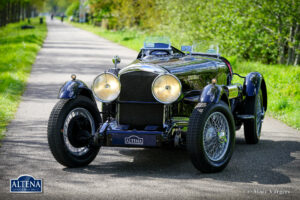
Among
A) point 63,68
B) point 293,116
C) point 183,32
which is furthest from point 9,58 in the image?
point 293,116

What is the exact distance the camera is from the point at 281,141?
820 centimetres

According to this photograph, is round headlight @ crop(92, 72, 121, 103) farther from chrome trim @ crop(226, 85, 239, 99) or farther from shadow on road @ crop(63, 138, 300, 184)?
chrome trim @ crop(226, 85, 239, 99)

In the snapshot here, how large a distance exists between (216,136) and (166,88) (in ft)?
2.70

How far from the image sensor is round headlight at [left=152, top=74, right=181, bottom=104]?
622 cm

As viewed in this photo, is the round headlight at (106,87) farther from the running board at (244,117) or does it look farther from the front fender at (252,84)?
the front fender at (252,84)

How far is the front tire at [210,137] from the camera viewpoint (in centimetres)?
585

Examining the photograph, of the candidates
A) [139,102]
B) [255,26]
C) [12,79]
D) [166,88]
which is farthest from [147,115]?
[255,26]

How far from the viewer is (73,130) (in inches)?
255

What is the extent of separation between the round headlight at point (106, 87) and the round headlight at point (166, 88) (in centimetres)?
50

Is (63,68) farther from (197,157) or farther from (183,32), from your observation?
(197,157)

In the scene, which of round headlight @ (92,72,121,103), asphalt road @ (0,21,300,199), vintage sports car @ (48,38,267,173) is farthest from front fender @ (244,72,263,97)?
round headlight @ (92,72,121,103)

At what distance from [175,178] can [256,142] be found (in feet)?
8.52

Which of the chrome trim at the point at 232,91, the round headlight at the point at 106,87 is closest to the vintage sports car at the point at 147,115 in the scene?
the round headlight at the point at 106,87

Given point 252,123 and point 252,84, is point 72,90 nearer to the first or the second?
point 252,123
